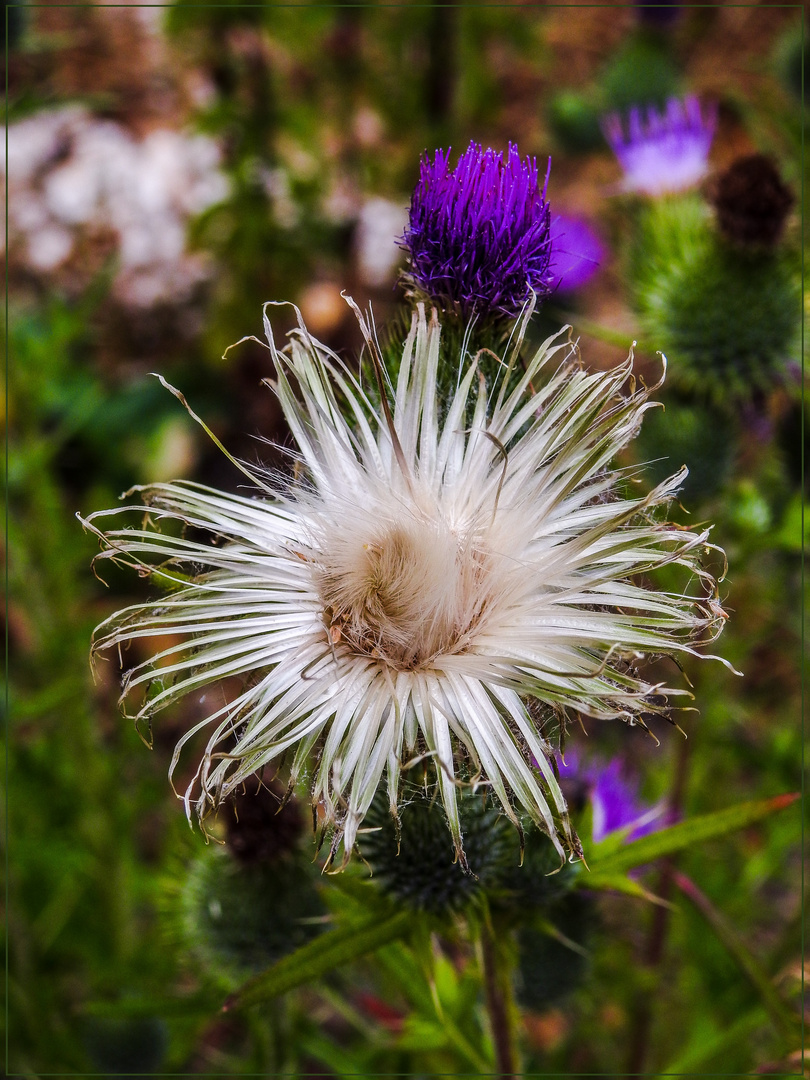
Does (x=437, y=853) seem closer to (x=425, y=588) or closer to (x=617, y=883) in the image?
(x=617, y=883)

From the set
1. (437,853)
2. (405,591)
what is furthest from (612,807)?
(405,591)

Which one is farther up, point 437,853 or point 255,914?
point 437,853

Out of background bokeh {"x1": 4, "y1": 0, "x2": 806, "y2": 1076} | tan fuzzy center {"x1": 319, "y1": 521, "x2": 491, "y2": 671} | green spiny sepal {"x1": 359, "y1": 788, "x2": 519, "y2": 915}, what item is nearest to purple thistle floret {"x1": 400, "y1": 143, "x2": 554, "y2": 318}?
background bokeh {"x1": 4, "y1": 0, "x2": 806, "y2": 1076}

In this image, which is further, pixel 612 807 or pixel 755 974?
pixel 612 807

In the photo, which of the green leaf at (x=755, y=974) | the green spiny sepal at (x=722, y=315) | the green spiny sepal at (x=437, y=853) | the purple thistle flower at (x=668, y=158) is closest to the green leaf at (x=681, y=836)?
the green spiny sepal at (x=437, y=853)

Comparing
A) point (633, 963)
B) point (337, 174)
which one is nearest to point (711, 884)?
point (633, 963)

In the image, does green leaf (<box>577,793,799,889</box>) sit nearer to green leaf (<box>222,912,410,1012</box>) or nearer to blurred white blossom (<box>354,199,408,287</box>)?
green leaf (<box>222,912,410,1012</box>)
